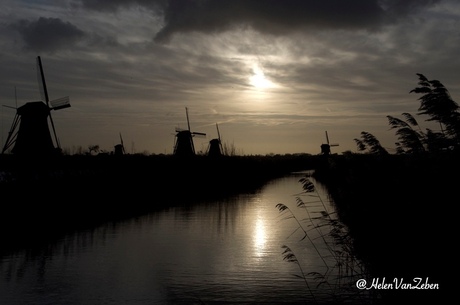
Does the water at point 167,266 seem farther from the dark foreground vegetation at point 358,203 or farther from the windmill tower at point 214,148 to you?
the windmill tower at point 214,148

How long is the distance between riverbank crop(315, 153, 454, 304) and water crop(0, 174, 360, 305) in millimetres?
1699

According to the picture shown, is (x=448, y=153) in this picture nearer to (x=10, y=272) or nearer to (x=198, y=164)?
(x=10, y=272)

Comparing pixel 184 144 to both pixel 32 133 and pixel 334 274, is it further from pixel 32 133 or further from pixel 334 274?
pixel 334 274

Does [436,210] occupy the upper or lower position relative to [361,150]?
lower

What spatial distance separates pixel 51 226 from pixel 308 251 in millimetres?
9630

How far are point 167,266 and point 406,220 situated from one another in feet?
20.5

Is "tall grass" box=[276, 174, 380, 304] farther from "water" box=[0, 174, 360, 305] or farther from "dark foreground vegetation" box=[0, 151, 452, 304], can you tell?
"dark foreground vegetation" box=[0, 151, 452, 304]

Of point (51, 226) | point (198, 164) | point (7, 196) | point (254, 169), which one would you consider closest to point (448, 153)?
point (51, 226)

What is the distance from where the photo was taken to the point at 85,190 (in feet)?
90.2

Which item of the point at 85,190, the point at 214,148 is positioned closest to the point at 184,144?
the point at 214,148

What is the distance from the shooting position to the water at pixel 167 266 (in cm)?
972

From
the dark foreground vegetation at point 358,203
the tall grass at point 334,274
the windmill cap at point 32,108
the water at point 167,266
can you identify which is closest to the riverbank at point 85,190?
the dark foreground vegetation at point 358,203

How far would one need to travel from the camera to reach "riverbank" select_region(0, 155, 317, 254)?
19234mm

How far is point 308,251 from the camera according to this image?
13719 millimetres
